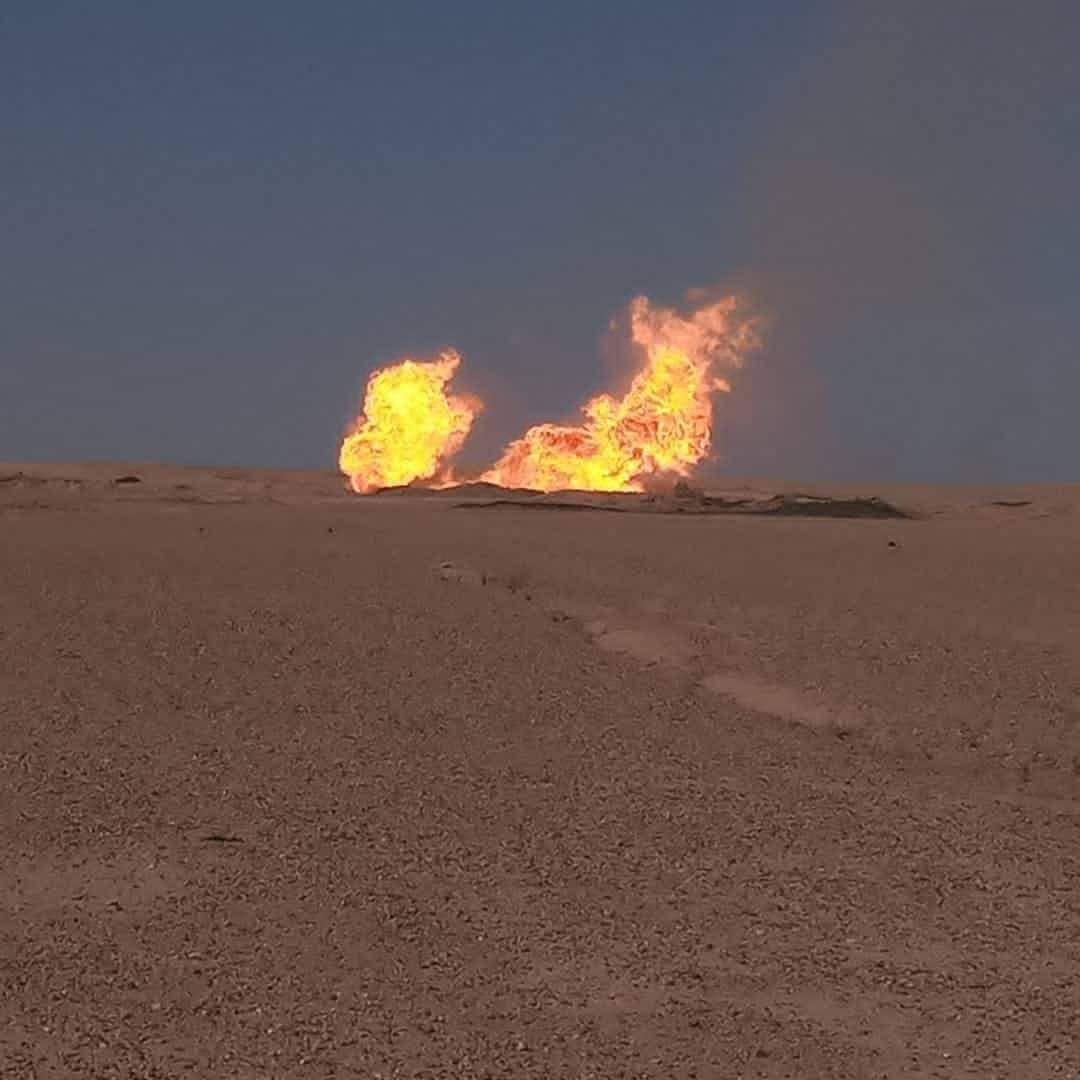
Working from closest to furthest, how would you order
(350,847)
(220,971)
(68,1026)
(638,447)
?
1. (68,1026)
2. (220,971)
3. (350,847)
4. (638,447)

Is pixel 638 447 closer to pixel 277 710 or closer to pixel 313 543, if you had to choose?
pixel 313 543

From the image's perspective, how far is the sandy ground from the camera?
5941mm

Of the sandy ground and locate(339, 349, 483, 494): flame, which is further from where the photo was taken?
locate(339, 349, 483, 494): flame

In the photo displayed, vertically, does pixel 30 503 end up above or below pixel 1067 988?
above

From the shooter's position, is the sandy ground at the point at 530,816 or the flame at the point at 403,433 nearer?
the sandy ground at the point at 530,816

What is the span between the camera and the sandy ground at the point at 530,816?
5941mm

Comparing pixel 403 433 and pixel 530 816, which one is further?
pixel 403 433

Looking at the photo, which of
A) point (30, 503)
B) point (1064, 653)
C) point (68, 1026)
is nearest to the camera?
point (68, 1026)

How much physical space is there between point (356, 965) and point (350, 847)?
1.43m

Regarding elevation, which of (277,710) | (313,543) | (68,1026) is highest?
(313,543)

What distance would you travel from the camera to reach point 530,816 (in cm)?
839

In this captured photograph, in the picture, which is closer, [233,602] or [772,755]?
[772,755]

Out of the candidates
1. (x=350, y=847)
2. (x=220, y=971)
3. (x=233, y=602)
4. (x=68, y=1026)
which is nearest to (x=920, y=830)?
(x=350, y=847)

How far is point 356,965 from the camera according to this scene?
6.45m
